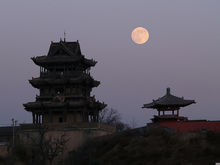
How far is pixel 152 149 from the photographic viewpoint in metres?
53.0

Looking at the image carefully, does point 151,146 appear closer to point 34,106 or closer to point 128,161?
point 128,161

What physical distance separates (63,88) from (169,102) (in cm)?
1761

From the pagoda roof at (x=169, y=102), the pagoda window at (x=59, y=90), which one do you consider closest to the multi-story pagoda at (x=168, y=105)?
the pagoda roof at (x=169, y=102)

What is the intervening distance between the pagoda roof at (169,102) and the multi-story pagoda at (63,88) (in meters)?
11.5

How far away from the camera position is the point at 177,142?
53.0 m

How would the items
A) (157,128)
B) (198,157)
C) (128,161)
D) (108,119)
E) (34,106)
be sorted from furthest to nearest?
(108,119), (34,106), (157,128), (128,161), (198,157)

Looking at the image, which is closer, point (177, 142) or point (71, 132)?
point (177, 142)

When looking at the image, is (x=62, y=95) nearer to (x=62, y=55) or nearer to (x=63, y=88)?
(x=63, y=88)

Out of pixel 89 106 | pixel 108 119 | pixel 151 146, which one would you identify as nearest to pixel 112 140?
pixel 151 146

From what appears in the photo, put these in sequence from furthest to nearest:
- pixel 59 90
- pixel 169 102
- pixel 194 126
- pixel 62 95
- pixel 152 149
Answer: pixel 59 90 < pixel 62 95 < pixel 169 102 < pixel 194 126 < pixel 152 149

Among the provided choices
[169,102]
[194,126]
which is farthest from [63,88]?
[194,126]

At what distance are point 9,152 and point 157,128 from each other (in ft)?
63.8

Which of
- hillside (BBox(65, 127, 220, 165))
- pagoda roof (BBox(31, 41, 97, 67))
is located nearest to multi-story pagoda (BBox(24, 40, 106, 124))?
pagoda roof (BBox(31, 41, 97, 67))

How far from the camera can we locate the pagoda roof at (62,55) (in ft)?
238
